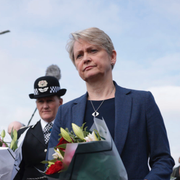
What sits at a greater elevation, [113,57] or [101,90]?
[113,57]

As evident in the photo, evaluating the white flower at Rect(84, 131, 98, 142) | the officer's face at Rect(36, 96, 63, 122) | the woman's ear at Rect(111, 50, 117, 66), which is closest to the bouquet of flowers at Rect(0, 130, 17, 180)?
the officer's face at Rect(36, 96, 63, 122)

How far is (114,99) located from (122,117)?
23 centimetres

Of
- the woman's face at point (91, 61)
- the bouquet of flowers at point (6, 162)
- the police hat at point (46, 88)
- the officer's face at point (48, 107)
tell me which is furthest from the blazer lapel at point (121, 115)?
the police hat at point (46, 88)

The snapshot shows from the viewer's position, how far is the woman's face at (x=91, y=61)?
225 centimetres

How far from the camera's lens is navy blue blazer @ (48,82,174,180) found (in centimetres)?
201

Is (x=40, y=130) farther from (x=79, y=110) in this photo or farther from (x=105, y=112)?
(x=105, y=112)

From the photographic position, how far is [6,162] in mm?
2883

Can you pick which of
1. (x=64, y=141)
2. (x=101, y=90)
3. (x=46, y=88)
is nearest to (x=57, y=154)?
(x=64, y=141)

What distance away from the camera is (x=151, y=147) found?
6.77 feet

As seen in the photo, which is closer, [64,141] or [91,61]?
[64,141]

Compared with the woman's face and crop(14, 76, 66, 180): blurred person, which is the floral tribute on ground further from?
crop(14, 76, 66, 180): blurred person

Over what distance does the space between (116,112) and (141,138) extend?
27 cm

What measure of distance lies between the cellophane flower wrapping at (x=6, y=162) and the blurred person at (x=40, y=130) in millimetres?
863

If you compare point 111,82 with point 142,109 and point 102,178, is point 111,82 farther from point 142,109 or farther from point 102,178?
point 102,178
